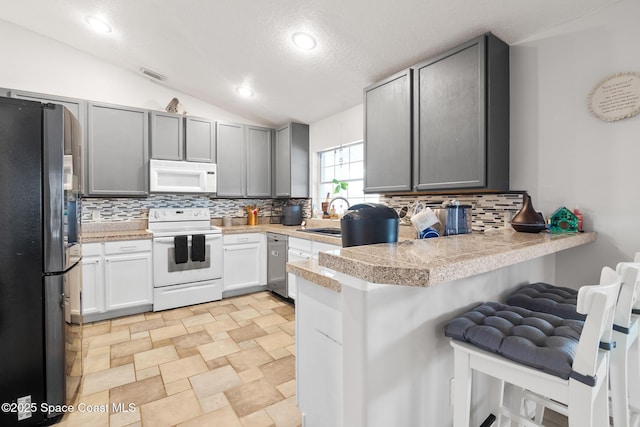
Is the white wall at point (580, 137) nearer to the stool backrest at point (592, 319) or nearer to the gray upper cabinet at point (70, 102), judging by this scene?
the stool backrest at point (592, 319)

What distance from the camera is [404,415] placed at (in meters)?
1.08

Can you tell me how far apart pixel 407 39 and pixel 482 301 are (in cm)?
187

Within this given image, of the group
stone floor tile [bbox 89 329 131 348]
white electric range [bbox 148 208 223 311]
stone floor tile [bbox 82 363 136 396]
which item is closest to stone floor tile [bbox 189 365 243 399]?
stone floor tile [bbox 82 363 136 396]

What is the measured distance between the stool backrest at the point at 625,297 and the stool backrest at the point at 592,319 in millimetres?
250

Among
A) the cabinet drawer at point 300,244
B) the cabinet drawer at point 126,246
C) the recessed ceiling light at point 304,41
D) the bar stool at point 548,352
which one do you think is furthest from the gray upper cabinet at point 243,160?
the bar stool at point 548,352

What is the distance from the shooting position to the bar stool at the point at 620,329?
105 centimetres

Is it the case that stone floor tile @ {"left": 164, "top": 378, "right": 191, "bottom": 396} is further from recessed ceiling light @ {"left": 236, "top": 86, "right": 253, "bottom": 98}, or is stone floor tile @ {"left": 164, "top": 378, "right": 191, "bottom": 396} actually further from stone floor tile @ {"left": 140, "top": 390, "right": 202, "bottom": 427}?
recessed ceiling light @ {"left": 236, "top": 86, "right": 253, "bottom": 98}

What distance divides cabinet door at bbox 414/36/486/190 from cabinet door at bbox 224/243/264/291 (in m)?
2.39

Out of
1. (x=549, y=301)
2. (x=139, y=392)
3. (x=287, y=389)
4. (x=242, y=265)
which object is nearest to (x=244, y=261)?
(x=242, y=265)

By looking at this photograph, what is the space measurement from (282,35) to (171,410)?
2817 millimetres

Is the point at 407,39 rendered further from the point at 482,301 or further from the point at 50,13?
the point at 50,13

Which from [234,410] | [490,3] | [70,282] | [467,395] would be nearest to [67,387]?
[70,282]

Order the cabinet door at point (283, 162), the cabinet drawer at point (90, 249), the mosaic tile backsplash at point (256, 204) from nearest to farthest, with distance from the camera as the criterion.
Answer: the mosaic tile backsplash at point (256, 204) → the cabinet drawer at point (90, 249) → the cabinet door at point (283, 162)

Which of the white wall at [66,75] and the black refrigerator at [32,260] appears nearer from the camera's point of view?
the black refrigerator at [32,260]
